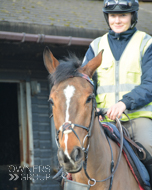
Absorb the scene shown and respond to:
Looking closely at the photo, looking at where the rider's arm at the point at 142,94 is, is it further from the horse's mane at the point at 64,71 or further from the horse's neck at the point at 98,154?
the horse's mane at the point at 64,71

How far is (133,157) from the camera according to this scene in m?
3.00

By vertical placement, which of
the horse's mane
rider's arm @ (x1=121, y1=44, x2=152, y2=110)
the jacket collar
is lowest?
rider's arm @ (x1=121, y1=44, x2=152, y2=110)

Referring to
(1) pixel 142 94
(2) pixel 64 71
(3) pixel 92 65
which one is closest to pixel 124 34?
(1) pixel 142 94

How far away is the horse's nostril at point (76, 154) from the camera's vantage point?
228 centimetres

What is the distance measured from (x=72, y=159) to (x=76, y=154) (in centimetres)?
4

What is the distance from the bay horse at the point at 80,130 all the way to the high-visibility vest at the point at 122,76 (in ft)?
1.67

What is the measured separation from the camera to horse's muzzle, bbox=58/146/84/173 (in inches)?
89.7

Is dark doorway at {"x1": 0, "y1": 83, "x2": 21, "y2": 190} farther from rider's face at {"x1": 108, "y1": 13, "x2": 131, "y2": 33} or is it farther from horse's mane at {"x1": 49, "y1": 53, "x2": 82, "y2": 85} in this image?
horse's mane at {"x1": 49, "y1": 53, "x2": 82, "y2": 85}

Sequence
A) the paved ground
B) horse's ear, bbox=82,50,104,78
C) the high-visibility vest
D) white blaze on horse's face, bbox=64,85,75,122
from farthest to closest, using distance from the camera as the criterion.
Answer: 1. the paved ground
2. the high-visibility vest
3. horse's ear, bbox=82,50,104,78
4. white blaze on horse's face, bbox=64,85,75,122

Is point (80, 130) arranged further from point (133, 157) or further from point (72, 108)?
point (133, 157)

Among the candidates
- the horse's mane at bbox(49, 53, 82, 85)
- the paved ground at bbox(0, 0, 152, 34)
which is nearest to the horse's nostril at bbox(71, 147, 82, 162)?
the horse's mane at bbox(49, 53, 82, 85)

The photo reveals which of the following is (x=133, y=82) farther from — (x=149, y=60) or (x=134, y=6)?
(x=134, y=6)

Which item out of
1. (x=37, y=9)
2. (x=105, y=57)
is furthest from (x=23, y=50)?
(x=105, y=57)

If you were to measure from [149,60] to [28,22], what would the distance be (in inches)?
160
